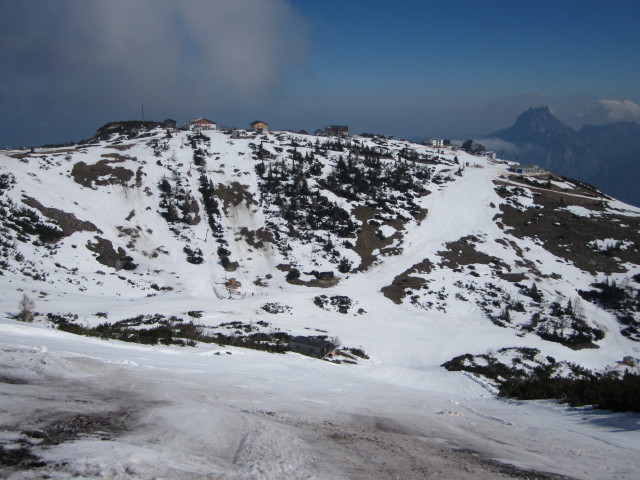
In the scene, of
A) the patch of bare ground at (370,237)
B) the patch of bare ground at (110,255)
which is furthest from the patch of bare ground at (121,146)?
the patch of bare ground at (370,237)

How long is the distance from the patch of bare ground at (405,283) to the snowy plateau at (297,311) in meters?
0.48

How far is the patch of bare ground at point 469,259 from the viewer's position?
198 ft

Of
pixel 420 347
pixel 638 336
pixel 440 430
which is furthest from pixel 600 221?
pixel 440 430

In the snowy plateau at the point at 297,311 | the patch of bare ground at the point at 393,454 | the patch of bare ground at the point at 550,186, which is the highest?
the patch of bare ground at the point at 550,186

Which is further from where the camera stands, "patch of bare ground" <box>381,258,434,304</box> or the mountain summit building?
the mountain summit building

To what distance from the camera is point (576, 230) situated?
7338 centimetres

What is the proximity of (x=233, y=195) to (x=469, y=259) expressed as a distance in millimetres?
42607

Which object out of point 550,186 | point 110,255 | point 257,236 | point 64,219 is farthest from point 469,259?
point 64,219

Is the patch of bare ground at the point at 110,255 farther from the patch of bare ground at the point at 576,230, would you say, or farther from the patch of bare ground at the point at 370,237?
the patch of bare ground at the point at 576,230

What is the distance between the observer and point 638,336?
47281 mm

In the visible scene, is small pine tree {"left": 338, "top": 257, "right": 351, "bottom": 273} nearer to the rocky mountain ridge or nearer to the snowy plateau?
the rocky mountain ridge

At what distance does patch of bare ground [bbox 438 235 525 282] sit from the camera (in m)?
60.3

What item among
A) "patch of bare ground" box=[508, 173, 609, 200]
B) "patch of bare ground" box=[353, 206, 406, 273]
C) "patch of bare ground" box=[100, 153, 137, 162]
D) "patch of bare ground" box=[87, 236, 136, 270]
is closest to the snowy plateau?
"patch of bare ground" box=[87, 236, 136, 270]

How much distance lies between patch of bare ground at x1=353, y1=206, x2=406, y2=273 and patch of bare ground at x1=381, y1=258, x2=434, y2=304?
547cm
